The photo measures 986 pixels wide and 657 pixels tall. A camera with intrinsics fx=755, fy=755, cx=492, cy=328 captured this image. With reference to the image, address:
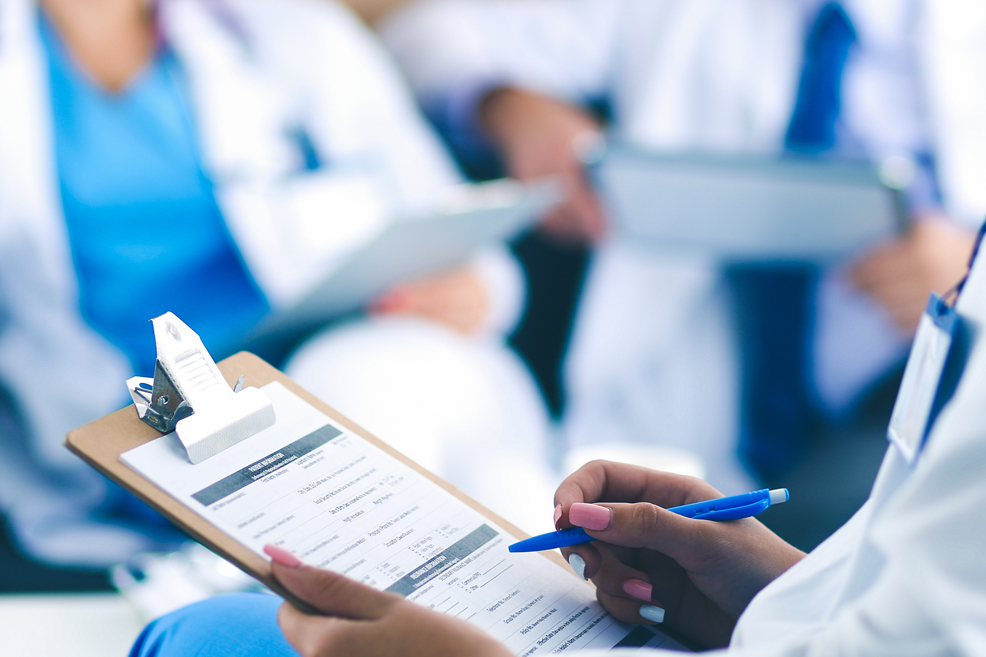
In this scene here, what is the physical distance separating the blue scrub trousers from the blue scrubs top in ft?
1.56

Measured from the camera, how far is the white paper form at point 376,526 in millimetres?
342

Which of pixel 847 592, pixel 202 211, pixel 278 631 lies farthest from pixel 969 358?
pixel 202 211

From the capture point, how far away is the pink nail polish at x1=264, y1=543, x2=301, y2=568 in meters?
0.32

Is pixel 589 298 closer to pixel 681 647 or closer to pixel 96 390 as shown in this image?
pixel 96 390

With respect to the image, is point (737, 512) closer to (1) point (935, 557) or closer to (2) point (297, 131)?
(1) point (935, 557)

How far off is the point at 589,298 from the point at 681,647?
80 cm

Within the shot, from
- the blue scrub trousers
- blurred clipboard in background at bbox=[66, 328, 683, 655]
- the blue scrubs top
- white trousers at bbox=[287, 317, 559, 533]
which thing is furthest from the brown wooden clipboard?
the blue scrubs top

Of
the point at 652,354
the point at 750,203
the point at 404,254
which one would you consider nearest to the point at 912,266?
the point at 750,203

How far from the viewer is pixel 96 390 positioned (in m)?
0.87

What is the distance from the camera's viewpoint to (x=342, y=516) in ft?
1.18

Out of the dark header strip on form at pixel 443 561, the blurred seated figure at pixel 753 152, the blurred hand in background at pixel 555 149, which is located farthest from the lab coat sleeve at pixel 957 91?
the dark header strip on form at pixel 443 561

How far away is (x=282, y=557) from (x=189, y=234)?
0.74 meters

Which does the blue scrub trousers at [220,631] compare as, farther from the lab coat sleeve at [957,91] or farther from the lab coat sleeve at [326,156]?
the lab coat sleeve at [957,91]

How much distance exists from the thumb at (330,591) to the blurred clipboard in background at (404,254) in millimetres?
468
